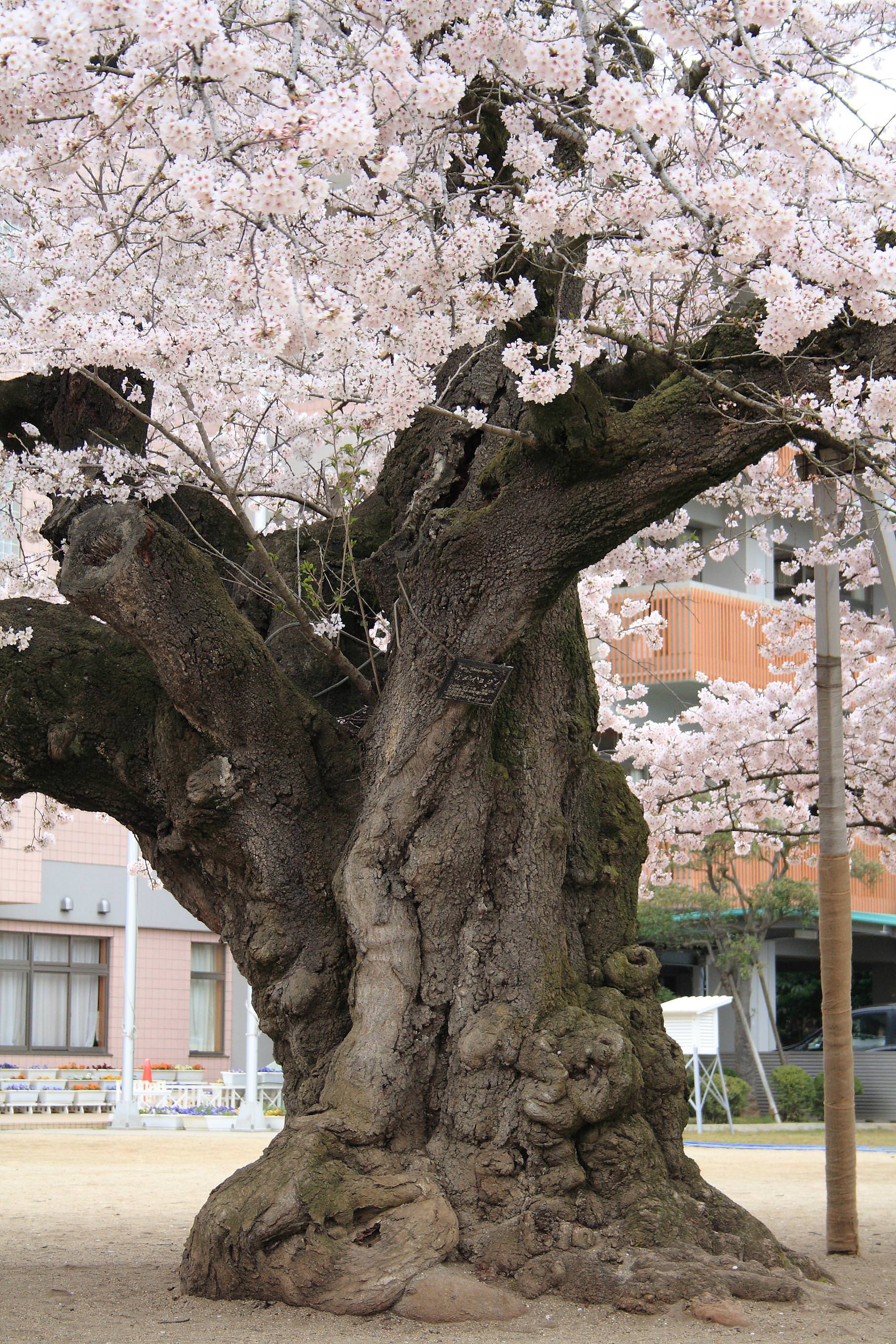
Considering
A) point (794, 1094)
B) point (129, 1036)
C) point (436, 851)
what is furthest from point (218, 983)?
point (436, 851)

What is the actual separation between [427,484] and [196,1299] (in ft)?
12.1

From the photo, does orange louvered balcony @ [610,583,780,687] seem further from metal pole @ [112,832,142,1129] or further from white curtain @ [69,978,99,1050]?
white curtain @ [69,978,99,1050]

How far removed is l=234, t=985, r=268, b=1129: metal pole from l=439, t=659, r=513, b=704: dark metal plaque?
13667 mm

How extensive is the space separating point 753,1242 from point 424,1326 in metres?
1.59

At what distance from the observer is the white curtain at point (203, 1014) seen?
2700 cm

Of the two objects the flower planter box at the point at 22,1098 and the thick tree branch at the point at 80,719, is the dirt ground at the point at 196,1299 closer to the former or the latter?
the thick tree branch at the point at 80,719

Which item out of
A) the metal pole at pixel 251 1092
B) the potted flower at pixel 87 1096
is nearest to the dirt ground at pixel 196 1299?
the metal pole at pixel 251 1092

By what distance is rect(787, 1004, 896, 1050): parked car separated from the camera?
939 inches

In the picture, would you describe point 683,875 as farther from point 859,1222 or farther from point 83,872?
point 859,1222

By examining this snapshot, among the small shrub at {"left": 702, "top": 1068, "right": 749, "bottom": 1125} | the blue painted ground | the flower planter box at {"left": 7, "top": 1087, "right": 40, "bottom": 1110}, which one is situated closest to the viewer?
the blue painted ground

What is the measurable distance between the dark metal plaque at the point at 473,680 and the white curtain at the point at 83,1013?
22243 mm

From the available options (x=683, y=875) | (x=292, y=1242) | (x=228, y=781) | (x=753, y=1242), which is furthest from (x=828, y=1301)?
(x=683, y=875)

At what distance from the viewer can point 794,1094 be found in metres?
20.6

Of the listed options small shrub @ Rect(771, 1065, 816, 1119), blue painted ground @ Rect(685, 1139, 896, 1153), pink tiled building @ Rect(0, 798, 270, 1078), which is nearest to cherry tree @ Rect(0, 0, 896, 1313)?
blue painted ground @ Rect(685, 1139, 896, 1153)
